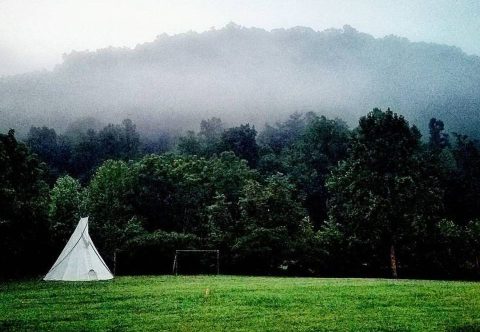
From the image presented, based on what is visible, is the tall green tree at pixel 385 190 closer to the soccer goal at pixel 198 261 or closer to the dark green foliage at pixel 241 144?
the soccer goal at pixel 198 261

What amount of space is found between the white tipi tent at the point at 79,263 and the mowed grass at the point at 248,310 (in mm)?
9421

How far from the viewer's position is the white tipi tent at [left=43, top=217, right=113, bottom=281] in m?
29.5

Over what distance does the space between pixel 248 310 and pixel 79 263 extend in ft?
61.7

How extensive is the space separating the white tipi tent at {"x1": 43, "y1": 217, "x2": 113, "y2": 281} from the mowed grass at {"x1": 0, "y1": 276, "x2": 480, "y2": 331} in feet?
30.9

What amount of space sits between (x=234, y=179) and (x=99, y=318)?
36.9 m

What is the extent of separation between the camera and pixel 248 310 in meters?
14.6

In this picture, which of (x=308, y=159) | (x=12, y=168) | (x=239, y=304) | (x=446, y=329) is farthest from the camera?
(x=308, y=159)

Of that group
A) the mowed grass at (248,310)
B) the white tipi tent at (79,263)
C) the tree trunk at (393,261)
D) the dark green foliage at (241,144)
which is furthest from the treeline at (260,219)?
the dark green foliage at (241,144)

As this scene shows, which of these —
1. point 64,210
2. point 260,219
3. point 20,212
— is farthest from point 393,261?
point 64,210

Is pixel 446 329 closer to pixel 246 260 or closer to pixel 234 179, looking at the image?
pixel 246 260

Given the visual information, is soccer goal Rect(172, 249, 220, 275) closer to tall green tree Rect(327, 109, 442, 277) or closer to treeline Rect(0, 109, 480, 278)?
treeline Rect(0, 109, 480, 278)

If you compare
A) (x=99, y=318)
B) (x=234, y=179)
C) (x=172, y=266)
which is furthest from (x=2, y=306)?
(x=234, y=179)

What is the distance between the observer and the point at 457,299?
55.1 ft

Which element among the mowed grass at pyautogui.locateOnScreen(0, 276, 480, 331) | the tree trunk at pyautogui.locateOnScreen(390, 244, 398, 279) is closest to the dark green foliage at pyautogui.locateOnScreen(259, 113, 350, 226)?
the tree trunk at pyautogui.locateOnScreen(390, 244, 398, 279)
